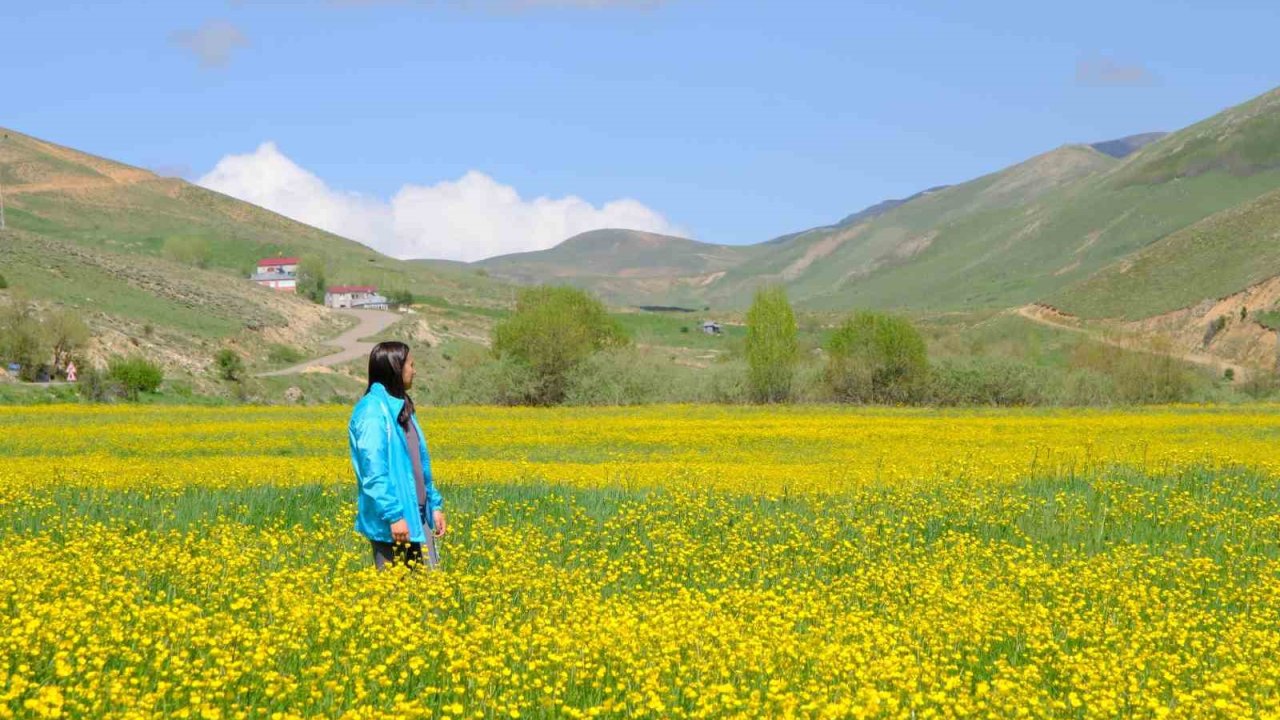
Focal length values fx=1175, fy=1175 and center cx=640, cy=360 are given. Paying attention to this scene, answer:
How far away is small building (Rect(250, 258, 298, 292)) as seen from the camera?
151000mm

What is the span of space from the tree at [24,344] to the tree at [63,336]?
0.73 m

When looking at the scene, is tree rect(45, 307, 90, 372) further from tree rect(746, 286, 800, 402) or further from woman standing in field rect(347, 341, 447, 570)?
woman standing in field rect(347, 341, 447, 570)

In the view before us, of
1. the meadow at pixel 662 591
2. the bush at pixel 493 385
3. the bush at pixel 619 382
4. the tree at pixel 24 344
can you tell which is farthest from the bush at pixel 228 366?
the meadow at pixel 662 591

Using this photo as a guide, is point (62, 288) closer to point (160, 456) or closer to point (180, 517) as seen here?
point (160, 456)

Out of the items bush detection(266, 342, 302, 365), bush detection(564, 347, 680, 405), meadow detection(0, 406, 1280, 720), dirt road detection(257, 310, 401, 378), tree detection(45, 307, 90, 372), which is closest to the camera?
meadow detection(0, 406, 1280, 720)

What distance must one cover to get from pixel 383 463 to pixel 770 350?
43770 mm

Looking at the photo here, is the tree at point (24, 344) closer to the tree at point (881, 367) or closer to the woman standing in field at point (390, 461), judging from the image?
the tree at point (881, 367)

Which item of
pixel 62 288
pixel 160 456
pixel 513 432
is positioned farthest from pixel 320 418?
pixel 62 288

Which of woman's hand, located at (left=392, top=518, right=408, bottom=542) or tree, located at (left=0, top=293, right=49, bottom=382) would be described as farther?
tree, located at (left=0, top=293, right=49, bottom=382)

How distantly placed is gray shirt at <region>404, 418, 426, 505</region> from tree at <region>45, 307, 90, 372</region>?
184 ft

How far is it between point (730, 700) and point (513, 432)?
23.6 meters

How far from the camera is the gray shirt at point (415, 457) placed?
905cm

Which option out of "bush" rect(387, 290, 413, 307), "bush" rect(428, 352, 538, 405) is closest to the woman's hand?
"bush" rect(428, 352, 538, 405)

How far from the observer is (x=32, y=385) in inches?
2074
